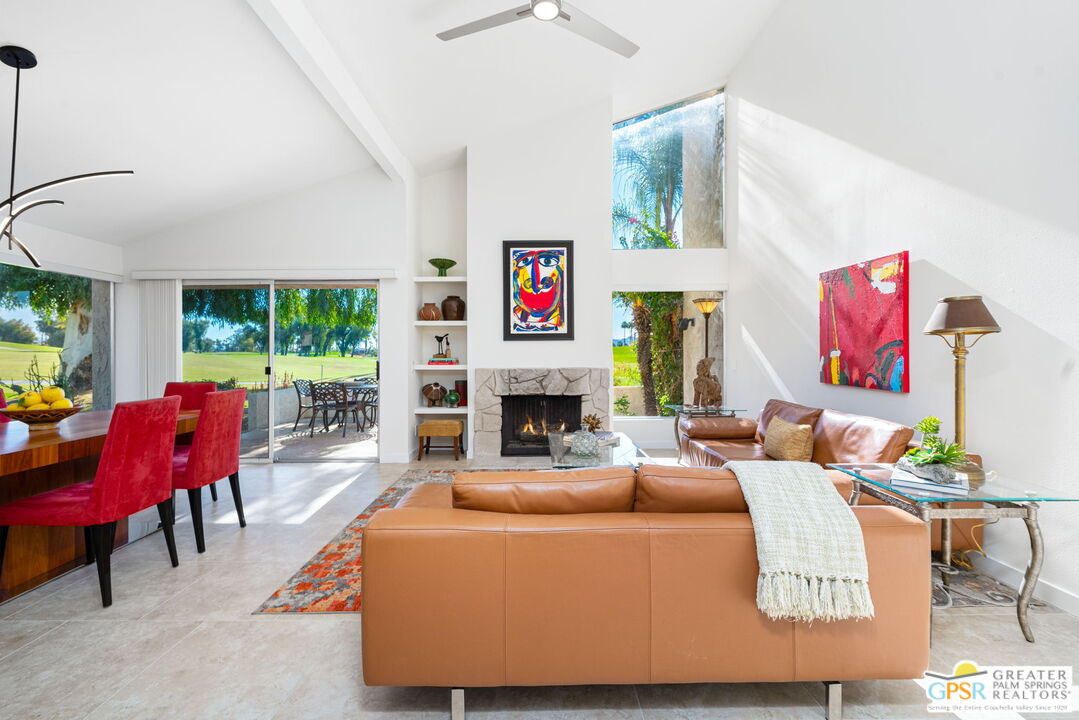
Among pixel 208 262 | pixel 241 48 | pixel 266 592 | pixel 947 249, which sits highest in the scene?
pixel 241 48

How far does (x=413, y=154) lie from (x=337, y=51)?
6.47 feet

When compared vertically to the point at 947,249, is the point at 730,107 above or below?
above

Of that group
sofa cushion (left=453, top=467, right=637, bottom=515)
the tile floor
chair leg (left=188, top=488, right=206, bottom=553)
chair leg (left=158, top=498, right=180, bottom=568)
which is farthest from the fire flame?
sofa cushion (left=453, top=467, right=637, bottom=515)

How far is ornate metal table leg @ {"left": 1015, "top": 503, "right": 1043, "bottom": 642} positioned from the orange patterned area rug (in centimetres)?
262

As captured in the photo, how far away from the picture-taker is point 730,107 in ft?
19.5

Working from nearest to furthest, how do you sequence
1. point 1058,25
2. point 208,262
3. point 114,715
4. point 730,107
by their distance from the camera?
point 114,715 < point 1058,25 < point 208,262 < point 730,107

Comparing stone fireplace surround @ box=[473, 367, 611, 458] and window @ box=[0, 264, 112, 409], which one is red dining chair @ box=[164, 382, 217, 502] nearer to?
window @ box=[0, 264, 112, 409]

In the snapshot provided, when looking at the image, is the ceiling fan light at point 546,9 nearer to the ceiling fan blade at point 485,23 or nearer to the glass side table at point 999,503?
the ceiling fan blade at point 485,23

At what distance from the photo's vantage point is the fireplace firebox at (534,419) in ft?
18.3

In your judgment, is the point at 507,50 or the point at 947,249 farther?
the point at 507,50

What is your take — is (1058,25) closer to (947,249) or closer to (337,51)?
(947,249)

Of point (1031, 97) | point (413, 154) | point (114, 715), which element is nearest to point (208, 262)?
point (413, 154)

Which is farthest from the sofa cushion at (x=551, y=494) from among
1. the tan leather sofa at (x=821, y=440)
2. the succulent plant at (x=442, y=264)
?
the succulent plant at (x=442, y=264)

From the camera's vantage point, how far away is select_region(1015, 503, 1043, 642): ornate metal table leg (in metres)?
1.98
